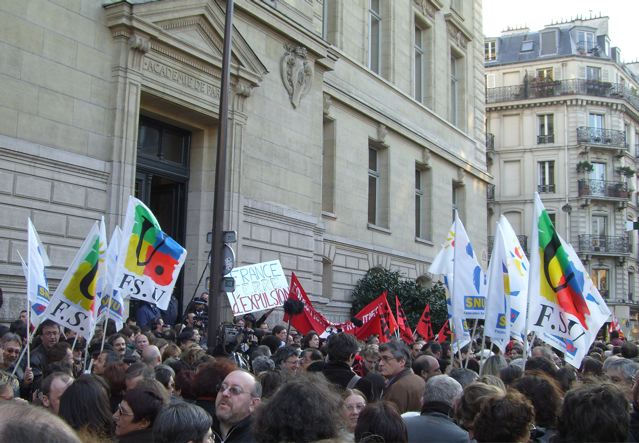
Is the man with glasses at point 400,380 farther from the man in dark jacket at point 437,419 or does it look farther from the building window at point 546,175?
the building window at point 546,175

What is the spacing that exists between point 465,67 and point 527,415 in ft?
96.9

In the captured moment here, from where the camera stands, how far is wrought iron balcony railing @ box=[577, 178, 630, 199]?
5081 centimetres

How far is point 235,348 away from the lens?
9.35 meters

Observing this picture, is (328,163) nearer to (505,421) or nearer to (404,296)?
(404,296)

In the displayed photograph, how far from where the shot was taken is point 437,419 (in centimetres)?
490

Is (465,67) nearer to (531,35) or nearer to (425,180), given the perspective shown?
(425,180)

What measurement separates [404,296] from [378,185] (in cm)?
414

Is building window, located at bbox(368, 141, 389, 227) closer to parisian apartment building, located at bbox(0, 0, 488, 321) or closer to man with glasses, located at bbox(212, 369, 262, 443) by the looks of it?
parisian apartment building, located at bbox(0, 0, 488, 321)

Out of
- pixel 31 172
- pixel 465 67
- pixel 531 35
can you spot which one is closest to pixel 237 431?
pixel 31 172

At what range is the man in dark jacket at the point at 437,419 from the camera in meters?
4.74

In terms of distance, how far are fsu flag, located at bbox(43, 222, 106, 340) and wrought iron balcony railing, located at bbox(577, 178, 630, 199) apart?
47076mm

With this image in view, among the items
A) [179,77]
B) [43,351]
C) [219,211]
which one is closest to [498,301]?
[219,211]

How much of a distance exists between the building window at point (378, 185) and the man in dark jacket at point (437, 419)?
19502 millimetres

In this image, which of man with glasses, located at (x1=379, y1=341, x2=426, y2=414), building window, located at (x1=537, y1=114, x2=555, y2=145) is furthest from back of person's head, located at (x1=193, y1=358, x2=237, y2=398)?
building window, located at (x1=537, y1=114, x2=555, y2=145)
